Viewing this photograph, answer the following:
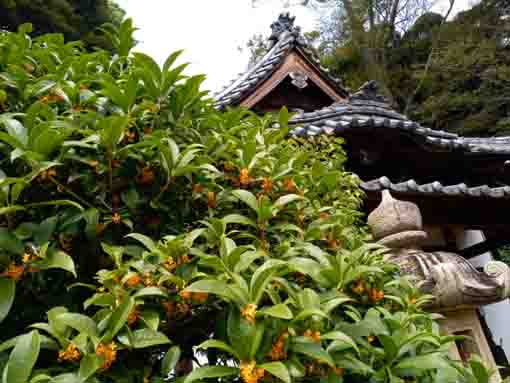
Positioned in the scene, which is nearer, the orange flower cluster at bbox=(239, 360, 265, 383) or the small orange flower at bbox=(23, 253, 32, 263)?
the orange flower cluster at bbox=(239, 360, 265, 383)

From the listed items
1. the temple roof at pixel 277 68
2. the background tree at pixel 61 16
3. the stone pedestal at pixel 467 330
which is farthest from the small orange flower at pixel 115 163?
the background tree at pixel 61 16

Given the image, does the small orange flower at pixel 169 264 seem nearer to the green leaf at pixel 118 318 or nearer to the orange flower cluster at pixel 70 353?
the green leaf at pixel 118 318

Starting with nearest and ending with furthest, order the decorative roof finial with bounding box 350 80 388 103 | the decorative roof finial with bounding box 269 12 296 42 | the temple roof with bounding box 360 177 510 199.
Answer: the temple roof with bounding box 360 177 510 199 < the decorative roof finial with bounding box 350 80 388 103 < the decorative roof finial with bounding box 269 12 296 42

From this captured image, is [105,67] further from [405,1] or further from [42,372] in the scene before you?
[405,1]

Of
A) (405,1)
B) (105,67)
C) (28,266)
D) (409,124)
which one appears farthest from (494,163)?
(405,1)

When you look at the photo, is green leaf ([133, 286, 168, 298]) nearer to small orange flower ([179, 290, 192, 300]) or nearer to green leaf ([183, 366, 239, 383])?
small orange flower ([179, 290, 192, 300])

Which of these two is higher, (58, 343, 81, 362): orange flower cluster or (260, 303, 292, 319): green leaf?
(58, 343, 81, 362): orange flower cluster

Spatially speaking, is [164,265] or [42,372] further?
[164,265]

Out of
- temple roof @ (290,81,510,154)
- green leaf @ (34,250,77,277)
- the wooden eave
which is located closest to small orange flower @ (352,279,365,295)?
green leaf @ (34,250,77,277)

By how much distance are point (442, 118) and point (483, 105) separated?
1.36 m

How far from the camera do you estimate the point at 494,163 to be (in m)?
4.12

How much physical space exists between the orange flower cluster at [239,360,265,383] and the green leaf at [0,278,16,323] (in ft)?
1.60

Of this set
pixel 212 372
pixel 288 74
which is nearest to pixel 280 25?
pixel 288 74

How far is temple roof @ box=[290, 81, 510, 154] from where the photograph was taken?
10.3 feet
